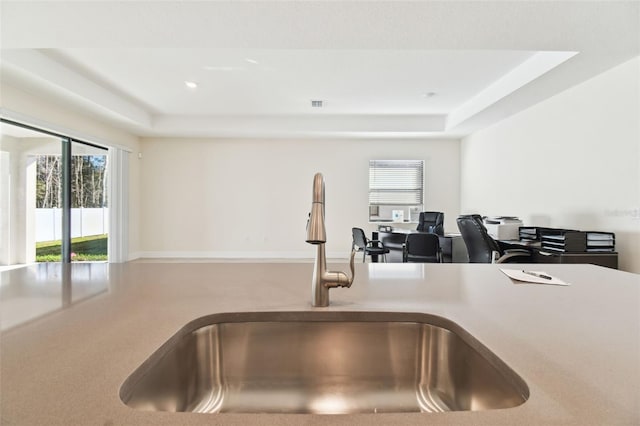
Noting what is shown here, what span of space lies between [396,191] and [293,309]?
22.4ft

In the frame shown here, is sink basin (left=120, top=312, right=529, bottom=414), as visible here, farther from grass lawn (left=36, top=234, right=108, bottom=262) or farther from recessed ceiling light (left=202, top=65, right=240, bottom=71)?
grass lawn (left=36, top=234, right=108, bottom=262)

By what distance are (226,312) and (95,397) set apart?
0.38 meters

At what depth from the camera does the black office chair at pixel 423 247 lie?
177 inches

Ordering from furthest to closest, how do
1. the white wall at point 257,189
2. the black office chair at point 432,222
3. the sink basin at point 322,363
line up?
1. the white wall at point 257,189
2. the black office chair at point 432,222
3. the sink basin at point 322,363

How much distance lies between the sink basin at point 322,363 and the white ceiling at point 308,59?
2346 mm

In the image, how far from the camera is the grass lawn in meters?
4.78

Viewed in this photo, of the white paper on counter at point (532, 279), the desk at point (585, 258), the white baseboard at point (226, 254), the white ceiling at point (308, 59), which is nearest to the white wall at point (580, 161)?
the desk at point (585, 258)

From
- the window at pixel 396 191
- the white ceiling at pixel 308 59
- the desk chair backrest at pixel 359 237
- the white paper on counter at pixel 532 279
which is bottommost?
the desk chair backrest at pixel 359 237

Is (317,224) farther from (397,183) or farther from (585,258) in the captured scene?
(397,183)

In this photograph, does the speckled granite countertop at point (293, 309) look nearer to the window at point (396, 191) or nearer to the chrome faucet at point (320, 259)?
the chrome faucet at point (320, 259)

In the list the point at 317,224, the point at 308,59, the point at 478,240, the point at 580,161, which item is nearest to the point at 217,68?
the point at 308,59

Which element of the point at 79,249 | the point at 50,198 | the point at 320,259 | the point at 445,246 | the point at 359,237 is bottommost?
the point at 79,249

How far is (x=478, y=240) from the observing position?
11.7 feet

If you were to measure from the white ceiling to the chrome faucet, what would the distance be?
6.85 ft
